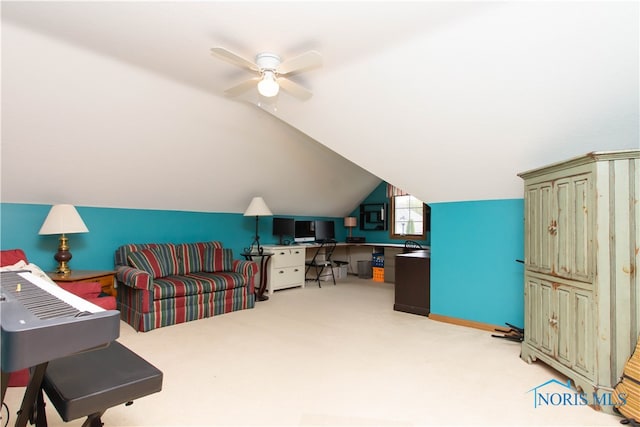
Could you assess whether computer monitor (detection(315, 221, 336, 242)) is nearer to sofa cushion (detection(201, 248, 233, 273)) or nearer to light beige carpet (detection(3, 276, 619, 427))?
sofa cushion (detection(201, 248, 233, 273))

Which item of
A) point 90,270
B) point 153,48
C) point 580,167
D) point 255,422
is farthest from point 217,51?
point 90,270

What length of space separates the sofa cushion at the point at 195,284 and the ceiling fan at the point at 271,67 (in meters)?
2.19

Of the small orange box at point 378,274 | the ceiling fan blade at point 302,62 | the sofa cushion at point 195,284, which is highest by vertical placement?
the ceiling fan blade at point 302,62

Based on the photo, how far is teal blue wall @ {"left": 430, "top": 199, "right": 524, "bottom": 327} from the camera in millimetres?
3502

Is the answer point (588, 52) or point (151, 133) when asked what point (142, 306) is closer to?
→ point (151, 133)

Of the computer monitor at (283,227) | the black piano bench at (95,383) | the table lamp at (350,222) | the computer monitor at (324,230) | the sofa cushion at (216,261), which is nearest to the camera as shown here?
the black piano bench at (95,383)

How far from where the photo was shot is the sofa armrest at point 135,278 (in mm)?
3598

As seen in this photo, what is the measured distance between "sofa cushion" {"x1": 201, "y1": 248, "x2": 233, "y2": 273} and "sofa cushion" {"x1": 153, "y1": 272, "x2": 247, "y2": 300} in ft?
0.56

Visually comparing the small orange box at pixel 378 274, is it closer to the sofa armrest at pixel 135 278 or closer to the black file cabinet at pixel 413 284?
the black file cabinet at pixel 413 284

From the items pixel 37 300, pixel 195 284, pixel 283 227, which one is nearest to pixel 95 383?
pixel 37 300

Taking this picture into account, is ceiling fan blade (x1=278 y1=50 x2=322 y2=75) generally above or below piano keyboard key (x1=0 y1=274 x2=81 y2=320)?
above

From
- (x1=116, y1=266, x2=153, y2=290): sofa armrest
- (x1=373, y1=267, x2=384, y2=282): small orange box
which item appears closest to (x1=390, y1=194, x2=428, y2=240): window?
(x1=373, y1=267, x2=384, y2=282): small orange box

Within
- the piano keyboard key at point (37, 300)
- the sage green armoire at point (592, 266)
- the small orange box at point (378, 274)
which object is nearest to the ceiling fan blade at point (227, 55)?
the piano keyboard key at point (37, 300)

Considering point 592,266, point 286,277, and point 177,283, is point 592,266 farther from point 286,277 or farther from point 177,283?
point 286,277
